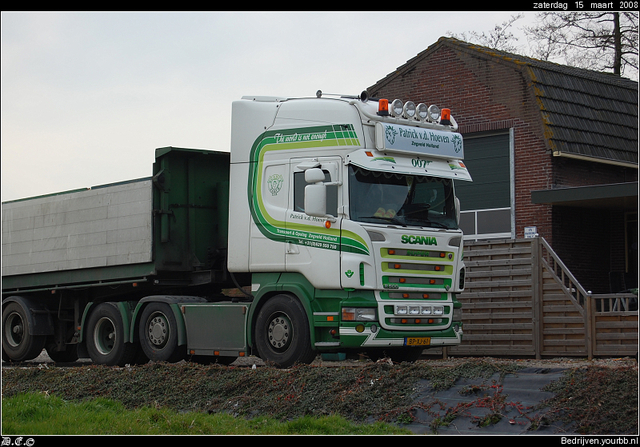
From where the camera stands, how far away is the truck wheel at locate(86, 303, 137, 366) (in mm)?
15352

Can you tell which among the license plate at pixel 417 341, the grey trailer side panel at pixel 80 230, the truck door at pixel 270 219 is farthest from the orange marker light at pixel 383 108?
the grey trailer side panel at pixel 80 230

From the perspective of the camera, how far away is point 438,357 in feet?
→ 57.0

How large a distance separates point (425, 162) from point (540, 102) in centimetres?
784

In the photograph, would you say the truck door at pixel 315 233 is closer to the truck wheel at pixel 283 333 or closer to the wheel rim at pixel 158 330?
the truck wheel at pixel 283 333

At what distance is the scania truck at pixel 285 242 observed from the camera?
41.1 ft

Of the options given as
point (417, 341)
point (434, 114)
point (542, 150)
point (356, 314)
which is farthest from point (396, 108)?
point (542, 150)

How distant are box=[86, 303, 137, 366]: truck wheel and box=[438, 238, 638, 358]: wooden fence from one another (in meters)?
6.14

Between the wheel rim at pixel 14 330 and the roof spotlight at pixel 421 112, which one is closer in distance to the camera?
the roof spotlight at pixel 421 112

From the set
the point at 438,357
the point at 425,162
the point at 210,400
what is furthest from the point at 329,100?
the point at 438,357

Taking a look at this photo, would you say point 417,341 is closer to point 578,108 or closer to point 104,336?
point 104,336

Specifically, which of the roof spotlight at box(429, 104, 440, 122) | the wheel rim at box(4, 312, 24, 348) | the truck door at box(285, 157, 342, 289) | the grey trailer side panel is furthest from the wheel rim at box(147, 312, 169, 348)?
the roof spotlight at box(429, 104, 440, 122)

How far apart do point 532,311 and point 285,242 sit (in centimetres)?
543

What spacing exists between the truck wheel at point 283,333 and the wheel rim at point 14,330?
6756 mm

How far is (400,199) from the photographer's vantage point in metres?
12.9
